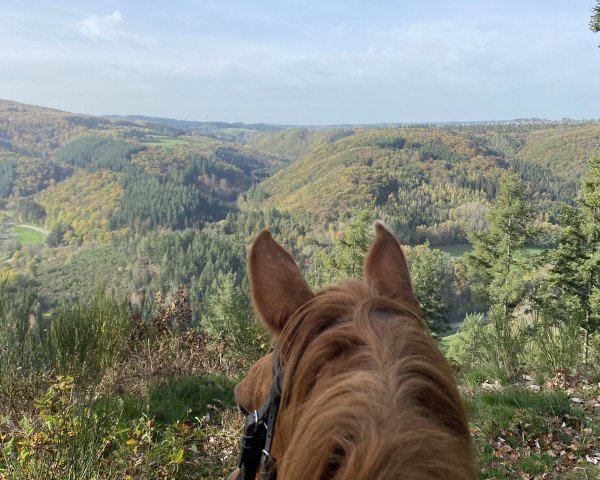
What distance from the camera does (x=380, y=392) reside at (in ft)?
2.40

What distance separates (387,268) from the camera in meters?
1.30

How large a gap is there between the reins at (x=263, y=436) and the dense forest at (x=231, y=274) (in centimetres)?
123

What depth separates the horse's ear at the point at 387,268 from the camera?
4.03ft

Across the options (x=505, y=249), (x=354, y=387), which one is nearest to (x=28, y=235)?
(x=505, y=249)

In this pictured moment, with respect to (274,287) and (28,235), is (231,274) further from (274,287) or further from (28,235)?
(28,235)

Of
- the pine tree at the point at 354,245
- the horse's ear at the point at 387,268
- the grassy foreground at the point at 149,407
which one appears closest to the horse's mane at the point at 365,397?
the horse's ear at the point at 387,268

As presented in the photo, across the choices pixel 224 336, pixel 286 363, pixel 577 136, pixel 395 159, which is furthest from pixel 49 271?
pixel 577 136

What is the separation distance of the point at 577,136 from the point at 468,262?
138 m

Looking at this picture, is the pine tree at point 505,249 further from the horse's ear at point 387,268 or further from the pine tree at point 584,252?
the horse's ear at point 387,268

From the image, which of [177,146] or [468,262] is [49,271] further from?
[177,146]

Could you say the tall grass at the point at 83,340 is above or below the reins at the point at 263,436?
below

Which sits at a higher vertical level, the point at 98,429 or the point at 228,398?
the point at 98,429

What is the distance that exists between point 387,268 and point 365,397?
62 centimetres

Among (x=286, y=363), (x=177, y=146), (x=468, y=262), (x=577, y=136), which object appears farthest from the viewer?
(x=177, y=146)
